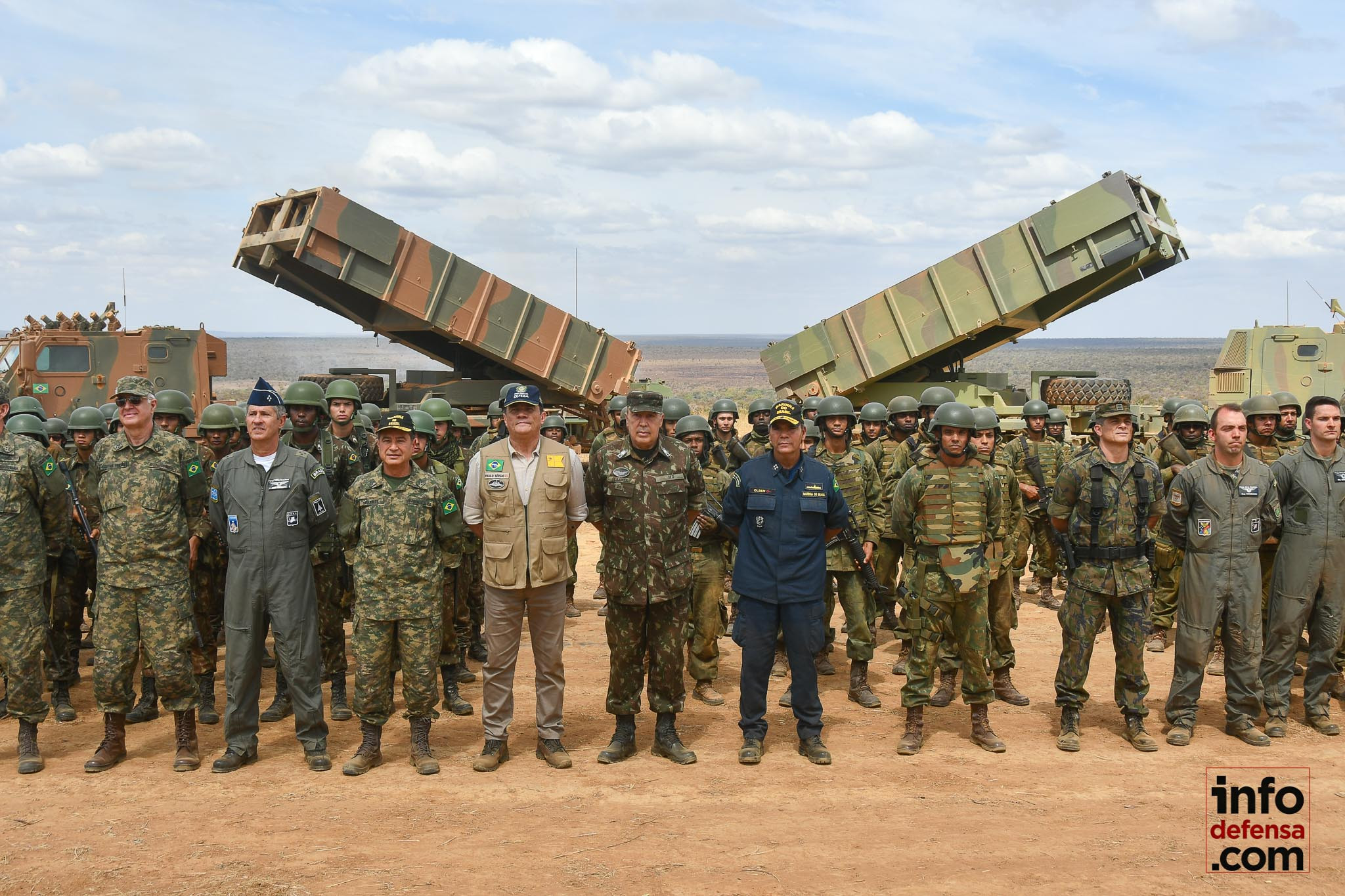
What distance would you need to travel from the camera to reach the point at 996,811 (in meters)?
5.27

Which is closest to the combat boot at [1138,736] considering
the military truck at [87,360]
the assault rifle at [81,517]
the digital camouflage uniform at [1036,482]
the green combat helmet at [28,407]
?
the digital camouflage uniform at [1036,482]

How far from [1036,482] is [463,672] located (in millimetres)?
5176

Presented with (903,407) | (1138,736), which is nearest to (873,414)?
(903,407)

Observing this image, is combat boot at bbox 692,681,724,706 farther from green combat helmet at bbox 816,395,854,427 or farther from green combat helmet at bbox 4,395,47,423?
green combat helmet at bbox 4,395,47,423

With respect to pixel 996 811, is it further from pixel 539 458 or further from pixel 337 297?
pixel 337 297

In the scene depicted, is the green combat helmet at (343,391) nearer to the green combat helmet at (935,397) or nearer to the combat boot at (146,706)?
the combat boot at (146,706)

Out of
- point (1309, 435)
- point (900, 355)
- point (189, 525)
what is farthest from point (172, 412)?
point (900, 355)

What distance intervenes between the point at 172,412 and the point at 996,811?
19.2 ft

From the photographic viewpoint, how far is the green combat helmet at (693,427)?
25.1ft

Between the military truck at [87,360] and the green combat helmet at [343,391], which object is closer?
the green combat helmet at [343,391]

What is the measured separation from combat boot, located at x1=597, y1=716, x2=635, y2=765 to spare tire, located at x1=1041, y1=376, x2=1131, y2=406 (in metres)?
10.7

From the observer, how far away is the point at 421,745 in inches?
233

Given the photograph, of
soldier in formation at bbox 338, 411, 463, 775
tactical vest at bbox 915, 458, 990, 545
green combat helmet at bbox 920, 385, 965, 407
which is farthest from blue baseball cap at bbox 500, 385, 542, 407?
green combat helmet at bbox 920, 385, 965, 407

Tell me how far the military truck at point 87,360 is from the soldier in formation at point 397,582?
953 cm
